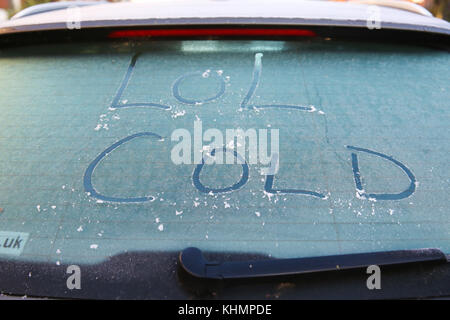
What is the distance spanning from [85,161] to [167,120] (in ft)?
1.06

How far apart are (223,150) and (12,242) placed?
0.71 m

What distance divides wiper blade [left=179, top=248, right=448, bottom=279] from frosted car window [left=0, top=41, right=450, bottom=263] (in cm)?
5

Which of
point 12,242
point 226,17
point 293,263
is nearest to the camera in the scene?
point 293,263

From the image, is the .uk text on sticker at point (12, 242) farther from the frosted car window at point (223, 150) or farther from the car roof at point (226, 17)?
the car roof at point (226, 17)

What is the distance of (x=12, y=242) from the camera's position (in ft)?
3.41

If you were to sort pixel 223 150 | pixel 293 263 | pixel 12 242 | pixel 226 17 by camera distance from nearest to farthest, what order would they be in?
pixel 293 263, pixel 12 242, pixel 223 150, pixel 226 17

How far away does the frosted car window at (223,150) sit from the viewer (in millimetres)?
1016

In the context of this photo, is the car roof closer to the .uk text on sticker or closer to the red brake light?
the red brake light

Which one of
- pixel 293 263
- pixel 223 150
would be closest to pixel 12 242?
pixel 223 150

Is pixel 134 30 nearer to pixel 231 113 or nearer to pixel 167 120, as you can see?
pixel 167 120

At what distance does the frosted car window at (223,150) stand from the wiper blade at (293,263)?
0.16 feet

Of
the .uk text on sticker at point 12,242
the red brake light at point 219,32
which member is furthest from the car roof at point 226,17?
the .uk text on sticker at point 12,242

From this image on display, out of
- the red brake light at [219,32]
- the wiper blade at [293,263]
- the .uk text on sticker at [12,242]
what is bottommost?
the wiper blade at [293,263]

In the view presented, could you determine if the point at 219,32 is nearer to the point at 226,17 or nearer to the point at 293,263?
the point at 226,17
